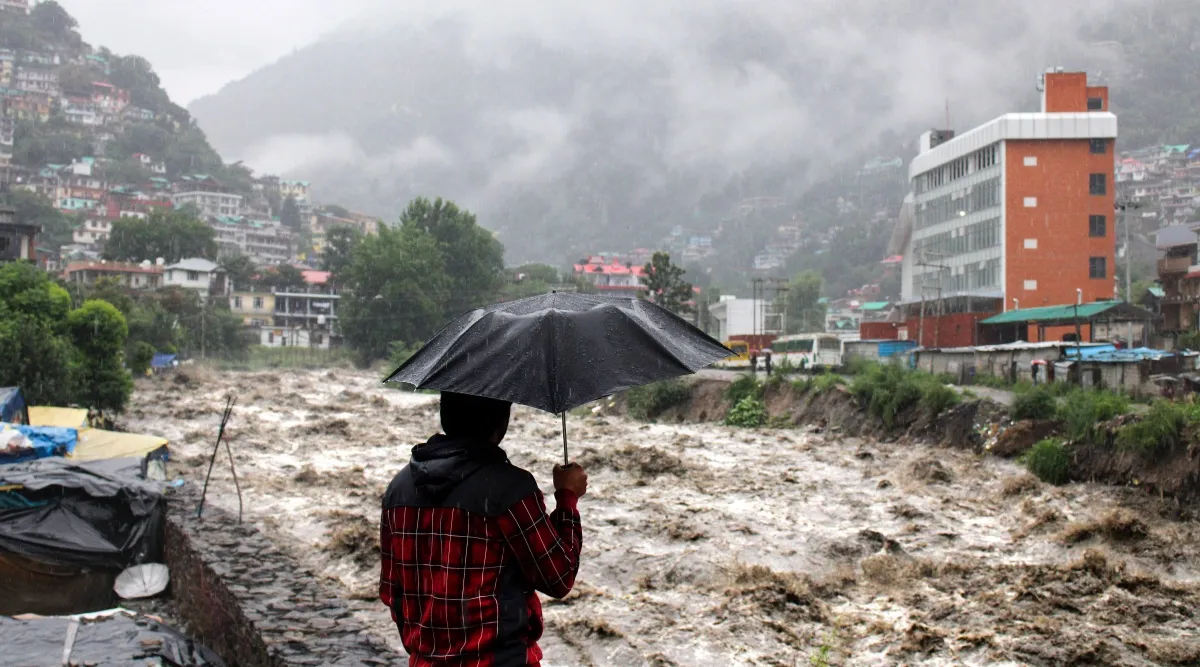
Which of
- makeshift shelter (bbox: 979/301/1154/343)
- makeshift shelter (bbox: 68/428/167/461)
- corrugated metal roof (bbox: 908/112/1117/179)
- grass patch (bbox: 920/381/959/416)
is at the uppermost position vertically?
corrugated metal roof (bbox: 908/112/1117/179)

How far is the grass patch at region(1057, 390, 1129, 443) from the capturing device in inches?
646

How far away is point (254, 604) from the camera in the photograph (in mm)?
6328


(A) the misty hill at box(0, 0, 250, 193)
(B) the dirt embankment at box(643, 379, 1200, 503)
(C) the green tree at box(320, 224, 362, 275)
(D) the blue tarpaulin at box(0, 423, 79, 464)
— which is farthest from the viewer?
(A) the misty hill at box(0, 0, 250, 193)

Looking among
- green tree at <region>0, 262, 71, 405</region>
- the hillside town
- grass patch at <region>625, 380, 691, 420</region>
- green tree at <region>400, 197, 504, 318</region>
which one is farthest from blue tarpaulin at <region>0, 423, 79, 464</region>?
green tree at <region>400, 197, 504, 318</region>

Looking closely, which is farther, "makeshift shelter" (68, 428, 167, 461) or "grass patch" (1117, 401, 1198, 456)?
"grass patch" (1117, 401, 1198, 456)

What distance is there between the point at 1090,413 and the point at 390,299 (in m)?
57.2

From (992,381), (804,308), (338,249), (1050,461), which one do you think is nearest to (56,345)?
(1050,461)

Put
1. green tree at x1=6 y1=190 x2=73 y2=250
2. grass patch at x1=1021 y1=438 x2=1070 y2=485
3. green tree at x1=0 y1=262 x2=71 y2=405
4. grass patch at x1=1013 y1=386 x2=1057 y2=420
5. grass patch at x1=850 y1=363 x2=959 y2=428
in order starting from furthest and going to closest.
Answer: green tree at x1=6 y1=190 x2=73 y2=250
grass patch at x1=850 y1=363 x2=959 y2=428
green tree at x1=0 y1=262 x2=71 y2=405
grass patch at x1=1013 y1=386 x2=1057 y2=420
grass patch at x1=1021 y1=438 x2=1070 y2=485

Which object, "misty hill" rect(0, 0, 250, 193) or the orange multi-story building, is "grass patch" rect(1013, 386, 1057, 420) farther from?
"misty hill" rect(0, 0, 250, 193)

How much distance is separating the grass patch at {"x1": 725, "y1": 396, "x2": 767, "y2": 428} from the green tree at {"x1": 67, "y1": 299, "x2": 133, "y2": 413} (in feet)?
53.0

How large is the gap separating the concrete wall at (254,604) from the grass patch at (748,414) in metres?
20.2

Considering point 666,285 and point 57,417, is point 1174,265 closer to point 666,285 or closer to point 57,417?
point 666,285

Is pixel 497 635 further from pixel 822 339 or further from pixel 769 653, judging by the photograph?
pixel 822 339

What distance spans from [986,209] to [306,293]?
5594cm
